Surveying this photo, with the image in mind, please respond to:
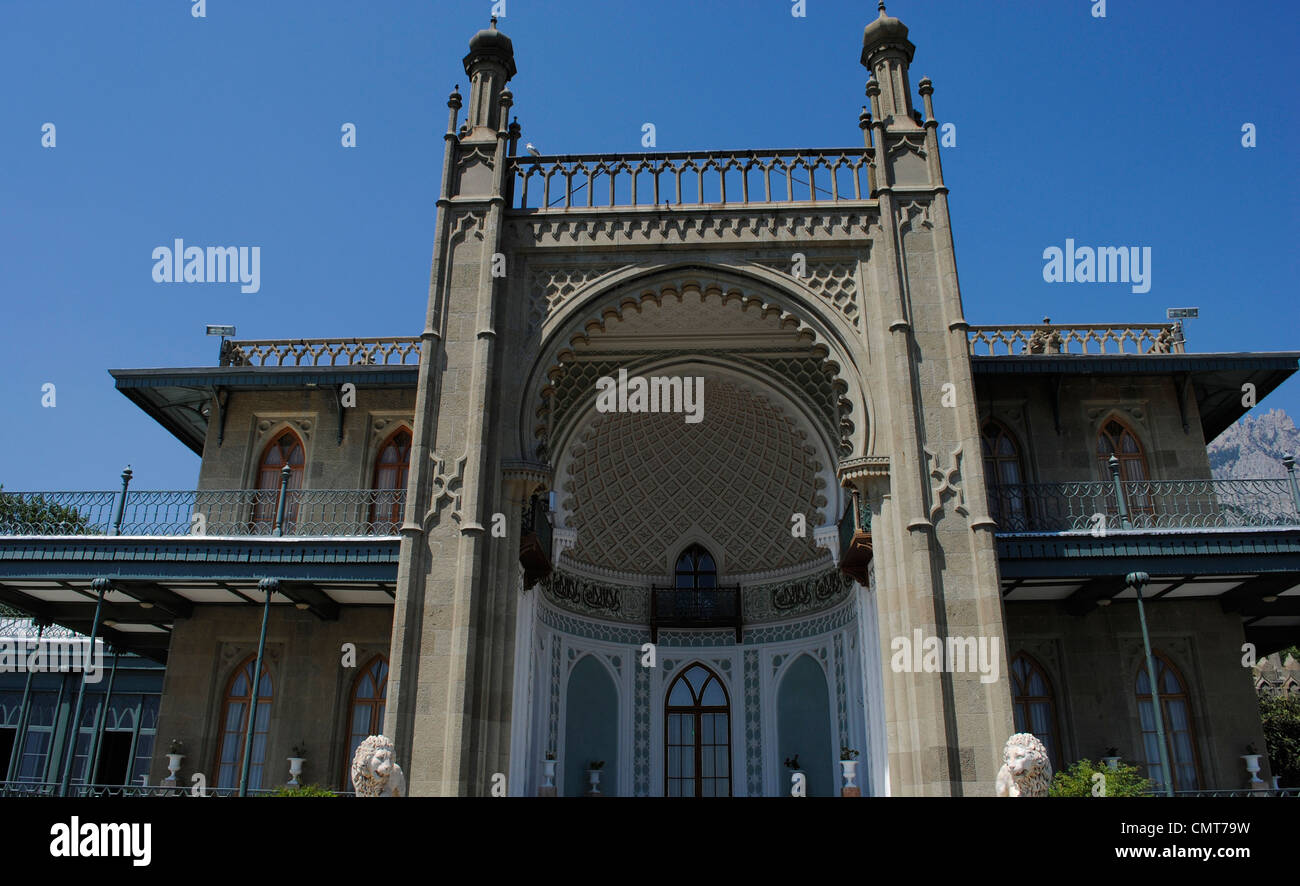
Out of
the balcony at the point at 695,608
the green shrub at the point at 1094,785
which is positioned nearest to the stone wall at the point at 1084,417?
the green shrub at the point at 1094,785

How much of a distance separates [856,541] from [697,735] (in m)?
7.07

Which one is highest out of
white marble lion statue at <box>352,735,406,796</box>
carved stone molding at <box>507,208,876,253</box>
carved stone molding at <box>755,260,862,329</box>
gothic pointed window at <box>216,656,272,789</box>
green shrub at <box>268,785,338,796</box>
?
carved stone molding at <box>507,208,876,253</box>

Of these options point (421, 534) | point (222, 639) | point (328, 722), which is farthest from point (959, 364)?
point (222, 639)

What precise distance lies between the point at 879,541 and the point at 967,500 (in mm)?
1259

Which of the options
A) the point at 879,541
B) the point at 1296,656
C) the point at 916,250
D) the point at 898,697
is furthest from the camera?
the point at 1296,656

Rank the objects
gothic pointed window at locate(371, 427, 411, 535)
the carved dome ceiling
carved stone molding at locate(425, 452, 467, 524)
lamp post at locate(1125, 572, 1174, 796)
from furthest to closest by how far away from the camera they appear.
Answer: the carved dome ceiling
gothic pointed window at locate(371, 427, 411, 535)
carved stone molding at locate(425, 452, 467, 524)
lamp post at locate(1125, 572, 1174, 796)

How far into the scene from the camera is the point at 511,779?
12.2 m

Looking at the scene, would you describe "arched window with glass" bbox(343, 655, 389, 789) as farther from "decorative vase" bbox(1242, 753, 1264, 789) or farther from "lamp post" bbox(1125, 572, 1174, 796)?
"decorative vase" bbox(1242, 753, 1264, 789)

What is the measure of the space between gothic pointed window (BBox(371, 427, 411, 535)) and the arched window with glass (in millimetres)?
2255

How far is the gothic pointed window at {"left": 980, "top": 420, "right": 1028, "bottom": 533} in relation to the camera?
14.6 metres

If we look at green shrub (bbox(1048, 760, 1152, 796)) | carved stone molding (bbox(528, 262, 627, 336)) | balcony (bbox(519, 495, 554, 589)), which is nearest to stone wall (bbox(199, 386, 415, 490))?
balcony (bbox(519, 495, 554, 589))

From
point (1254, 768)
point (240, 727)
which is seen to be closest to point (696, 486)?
point (240, 727)

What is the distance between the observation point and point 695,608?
60.5 ft
